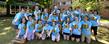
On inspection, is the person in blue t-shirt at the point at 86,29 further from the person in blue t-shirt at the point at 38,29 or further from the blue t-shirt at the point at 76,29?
the person in blue t-shirt at the point at 38,29

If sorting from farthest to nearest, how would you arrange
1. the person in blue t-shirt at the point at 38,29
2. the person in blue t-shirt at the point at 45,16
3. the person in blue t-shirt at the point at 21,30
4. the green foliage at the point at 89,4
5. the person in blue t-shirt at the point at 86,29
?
the green foliage at the point at 89,4, the person in blue t-shirt at the point at 45,16, the person in blue t-shirt at the point at 38,29, the person in blue t-shirt at the point at 86,29, the person in blue t-shirt at the point at 21,30

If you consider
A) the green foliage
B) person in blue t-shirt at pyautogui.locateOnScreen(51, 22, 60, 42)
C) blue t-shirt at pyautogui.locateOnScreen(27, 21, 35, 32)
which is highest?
the green foliage

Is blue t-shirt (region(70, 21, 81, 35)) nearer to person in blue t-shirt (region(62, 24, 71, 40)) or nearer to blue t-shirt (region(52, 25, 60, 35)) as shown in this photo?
person in blue t-shirt (region(62, 24, 71, 40))

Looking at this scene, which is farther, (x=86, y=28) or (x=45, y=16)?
(x=45, y=16)

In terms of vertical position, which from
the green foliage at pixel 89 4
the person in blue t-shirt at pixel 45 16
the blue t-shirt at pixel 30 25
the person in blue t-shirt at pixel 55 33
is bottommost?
the person in blue t-shirt at pixel 55 33

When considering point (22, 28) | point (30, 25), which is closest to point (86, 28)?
point (30, 25)

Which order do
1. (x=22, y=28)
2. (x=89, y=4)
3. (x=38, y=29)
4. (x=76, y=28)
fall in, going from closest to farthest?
1. (x=22, y=28)
2. (x=76, y=28)
3. (x=38, y=29)
4. (x=89, y=4)

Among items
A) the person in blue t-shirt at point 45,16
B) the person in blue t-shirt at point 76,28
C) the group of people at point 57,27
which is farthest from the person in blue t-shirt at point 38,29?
the person in blue t-shirt at point 76,28

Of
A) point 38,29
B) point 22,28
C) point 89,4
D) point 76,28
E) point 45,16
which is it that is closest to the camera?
point 22,28

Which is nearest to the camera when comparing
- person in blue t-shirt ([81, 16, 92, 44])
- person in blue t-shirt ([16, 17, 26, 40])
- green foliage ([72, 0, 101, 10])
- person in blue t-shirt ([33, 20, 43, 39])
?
person in blue t-shirt ([16, 17, 26, 40])

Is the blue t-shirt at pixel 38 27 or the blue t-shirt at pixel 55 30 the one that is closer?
the blue t-shirt at pixel 55 30

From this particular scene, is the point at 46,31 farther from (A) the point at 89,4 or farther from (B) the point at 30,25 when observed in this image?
(A) the point at 89,4

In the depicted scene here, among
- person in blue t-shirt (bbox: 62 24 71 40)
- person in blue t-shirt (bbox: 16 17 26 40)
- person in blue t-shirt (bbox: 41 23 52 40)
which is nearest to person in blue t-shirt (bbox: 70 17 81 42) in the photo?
person in blue t-shirt (bbox: 62 24 71 40)

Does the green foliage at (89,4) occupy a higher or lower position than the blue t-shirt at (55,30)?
higher
